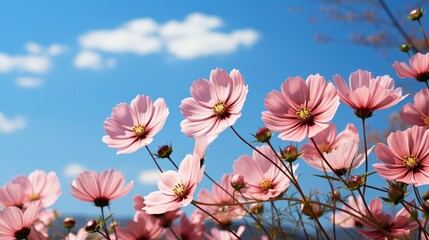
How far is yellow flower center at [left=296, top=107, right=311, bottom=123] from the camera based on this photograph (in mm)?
686

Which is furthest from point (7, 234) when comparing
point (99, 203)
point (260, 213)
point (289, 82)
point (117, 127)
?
point (289, 82)


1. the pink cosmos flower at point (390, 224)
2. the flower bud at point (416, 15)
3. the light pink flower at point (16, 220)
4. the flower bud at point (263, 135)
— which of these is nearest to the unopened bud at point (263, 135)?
the flower bud at point (263, 135)

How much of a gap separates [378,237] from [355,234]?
12.8 inches

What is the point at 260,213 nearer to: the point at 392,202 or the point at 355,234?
the point at 355,234

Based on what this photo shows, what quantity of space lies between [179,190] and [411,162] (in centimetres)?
27

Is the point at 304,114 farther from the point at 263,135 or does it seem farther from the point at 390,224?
the point at 390,224

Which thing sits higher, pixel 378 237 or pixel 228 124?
pixel 228 124

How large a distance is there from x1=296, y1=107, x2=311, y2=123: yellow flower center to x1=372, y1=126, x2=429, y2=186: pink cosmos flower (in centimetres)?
8

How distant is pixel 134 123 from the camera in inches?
33.4

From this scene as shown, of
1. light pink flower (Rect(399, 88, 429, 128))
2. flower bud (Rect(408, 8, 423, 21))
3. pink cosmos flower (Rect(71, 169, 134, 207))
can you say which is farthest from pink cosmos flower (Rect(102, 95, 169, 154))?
flower bud (Rect(408, 8, 423, 21))

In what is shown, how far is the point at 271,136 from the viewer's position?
74 centimetres

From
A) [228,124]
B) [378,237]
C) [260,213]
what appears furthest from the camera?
[260,213]

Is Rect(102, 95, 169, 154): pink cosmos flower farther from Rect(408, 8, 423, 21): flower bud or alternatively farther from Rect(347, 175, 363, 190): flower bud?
→ Rect(408, 8, 423, 21): flower bud

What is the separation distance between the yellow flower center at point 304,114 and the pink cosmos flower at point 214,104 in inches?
2.5
